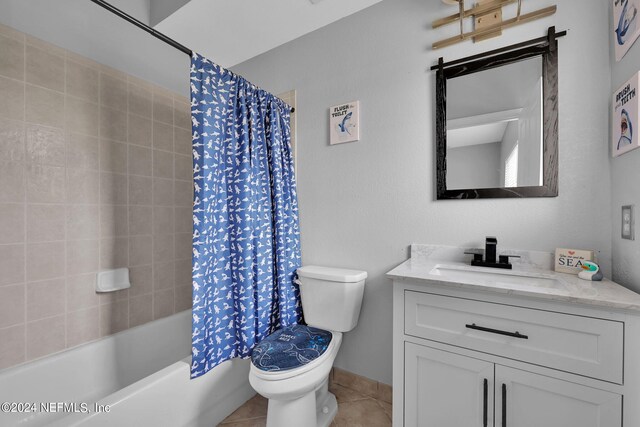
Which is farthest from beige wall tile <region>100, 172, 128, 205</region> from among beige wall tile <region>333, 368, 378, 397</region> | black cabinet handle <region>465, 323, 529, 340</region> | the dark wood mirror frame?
black cabinet handle <region>465, 323, 529, 340</region>

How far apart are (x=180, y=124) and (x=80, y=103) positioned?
603 millimetres

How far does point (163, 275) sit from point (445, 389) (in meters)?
1.86

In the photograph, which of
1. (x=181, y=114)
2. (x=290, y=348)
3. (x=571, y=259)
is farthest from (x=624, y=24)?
(x=181, y=114)

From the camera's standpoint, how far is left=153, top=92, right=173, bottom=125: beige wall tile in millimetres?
1864

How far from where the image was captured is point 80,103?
59.1 inches

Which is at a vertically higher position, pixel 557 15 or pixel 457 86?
pixel 557 15

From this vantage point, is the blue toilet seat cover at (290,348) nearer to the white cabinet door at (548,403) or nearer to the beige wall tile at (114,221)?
the white cabinet door at (548,403)

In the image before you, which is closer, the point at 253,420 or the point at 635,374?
the point at 635,374

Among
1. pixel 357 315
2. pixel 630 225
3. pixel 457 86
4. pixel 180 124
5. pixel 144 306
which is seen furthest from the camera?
pixel 180 124

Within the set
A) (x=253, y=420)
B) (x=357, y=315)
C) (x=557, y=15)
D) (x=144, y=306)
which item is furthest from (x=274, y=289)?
(x=557, y=15)

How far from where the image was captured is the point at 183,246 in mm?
2037

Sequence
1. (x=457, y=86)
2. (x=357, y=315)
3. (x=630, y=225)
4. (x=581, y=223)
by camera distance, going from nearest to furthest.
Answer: (x=630, y=225)
(x=581, y=223)
(x=457, y=86)
(x=357, y=315)

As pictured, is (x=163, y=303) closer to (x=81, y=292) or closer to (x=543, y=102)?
(x=81, y=292)

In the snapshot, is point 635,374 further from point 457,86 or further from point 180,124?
point 180,124
